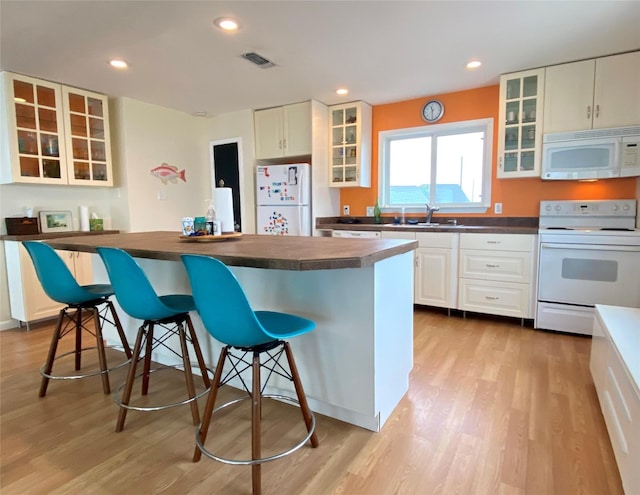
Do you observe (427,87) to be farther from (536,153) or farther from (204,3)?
(204,3)

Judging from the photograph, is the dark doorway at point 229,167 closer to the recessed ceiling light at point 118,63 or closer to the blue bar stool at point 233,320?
the recessed ceiling light at point 118,63

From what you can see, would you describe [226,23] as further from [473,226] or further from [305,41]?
[473,226]

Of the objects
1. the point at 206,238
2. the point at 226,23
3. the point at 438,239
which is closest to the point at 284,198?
the point at 438,239

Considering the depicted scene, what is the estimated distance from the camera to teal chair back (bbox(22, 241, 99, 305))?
1.99 meters

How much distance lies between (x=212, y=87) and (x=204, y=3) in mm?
1561

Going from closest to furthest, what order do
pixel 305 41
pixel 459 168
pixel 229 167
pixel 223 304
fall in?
pixel 223 304, pixel 305 41, pixel 459 168, pixel 229 167

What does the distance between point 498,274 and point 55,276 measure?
3398 millimetres

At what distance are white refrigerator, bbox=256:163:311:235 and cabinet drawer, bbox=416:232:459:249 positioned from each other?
131 cm

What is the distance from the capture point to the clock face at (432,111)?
3943 millimetres

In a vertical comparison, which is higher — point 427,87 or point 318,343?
point 427,87

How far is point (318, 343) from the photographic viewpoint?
70.9 inches

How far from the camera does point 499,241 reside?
10.8 ft

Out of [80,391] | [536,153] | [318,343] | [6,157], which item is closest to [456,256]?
[536,153]

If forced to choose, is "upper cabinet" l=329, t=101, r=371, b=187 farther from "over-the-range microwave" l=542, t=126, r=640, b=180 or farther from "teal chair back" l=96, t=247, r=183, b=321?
"teal chair back" l=96, t=247, r=183, b=321
